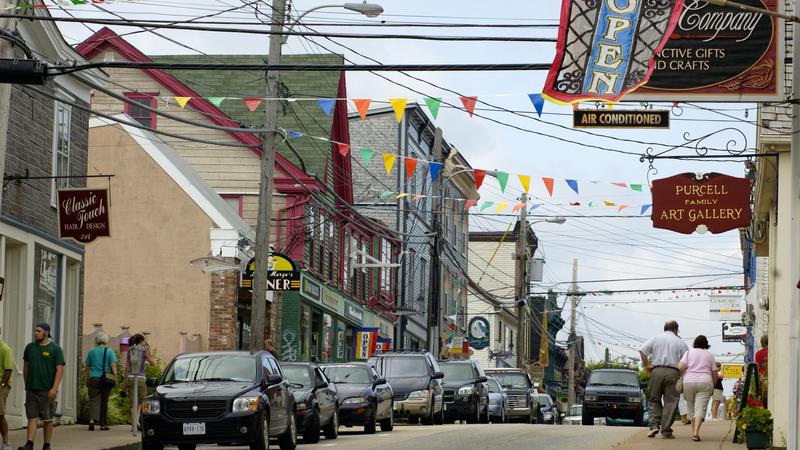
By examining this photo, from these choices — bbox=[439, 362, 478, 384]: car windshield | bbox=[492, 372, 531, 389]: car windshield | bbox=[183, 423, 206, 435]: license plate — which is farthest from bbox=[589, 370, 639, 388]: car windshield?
bbox=[183, 423, 206, 435]: license plate

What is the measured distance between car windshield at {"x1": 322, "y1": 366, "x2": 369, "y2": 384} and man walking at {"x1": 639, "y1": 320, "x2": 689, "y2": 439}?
7791 mm

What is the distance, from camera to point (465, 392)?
34.8 m

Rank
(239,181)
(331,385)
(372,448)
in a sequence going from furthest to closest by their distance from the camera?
(239,181)
(331,385)
(372,448)

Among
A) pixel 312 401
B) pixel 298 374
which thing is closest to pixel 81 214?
pixel 298 374

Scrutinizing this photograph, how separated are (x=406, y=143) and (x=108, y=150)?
21.6 metres

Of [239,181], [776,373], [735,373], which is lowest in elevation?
[735,373]

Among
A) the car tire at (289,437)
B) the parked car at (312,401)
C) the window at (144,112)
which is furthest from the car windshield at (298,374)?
the window at (144,112)

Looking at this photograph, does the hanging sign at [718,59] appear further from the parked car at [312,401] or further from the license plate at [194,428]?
the parked car at [312,401]

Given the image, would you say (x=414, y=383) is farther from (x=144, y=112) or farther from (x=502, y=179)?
(x=144, y=112)

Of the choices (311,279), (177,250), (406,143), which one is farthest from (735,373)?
(177,250)

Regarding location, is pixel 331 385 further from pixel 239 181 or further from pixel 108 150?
pixel 239 181

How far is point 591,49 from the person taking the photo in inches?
634

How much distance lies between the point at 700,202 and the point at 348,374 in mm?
9496

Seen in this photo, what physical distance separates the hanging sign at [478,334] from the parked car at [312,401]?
3574cm
